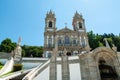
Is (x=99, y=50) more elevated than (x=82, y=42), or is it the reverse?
(x=82, y=42)

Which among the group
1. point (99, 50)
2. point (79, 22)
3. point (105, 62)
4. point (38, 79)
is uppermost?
point (79, 22)

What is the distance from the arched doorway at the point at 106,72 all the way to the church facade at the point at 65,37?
1976 cm

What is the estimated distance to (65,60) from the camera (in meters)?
19.3

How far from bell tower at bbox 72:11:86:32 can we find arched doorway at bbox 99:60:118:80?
26633 mm

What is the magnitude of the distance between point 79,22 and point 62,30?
727 cm

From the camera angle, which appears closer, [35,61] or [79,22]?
[35,61]

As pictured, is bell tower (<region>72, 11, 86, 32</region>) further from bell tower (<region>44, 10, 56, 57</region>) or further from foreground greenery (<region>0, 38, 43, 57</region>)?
foreground greenery (<region>0, 38, 43, 57</region>)

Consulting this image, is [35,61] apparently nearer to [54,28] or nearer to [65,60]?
[65,60]

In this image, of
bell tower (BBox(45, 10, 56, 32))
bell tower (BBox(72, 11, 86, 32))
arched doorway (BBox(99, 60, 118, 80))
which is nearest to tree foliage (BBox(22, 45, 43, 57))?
bell tower (BBox(45, 10, 56, 32))

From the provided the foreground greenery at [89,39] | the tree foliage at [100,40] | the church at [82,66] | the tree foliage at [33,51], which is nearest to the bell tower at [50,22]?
the foreground greenery at [89,39]

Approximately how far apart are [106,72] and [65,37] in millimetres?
25647

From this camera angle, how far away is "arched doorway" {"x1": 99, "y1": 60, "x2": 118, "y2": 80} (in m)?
18.7

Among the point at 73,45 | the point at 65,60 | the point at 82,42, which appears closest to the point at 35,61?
the point at 65,60

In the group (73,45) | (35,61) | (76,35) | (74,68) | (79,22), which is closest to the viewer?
(74,68)
